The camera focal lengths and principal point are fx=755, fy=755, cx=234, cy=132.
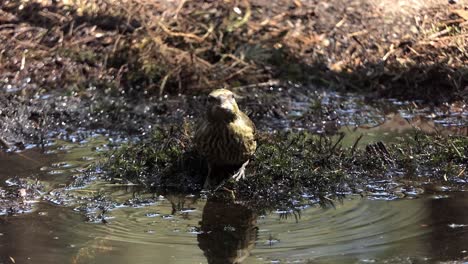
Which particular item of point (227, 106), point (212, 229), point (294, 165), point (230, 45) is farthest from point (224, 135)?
point (230, 45)

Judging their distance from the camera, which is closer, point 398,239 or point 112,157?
point 398,239

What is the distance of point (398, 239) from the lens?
473cm

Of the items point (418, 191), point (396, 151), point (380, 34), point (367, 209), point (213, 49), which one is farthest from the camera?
point (380, 34)

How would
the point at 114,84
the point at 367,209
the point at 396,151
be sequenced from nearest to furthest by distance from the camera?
the point at 367,209
the point at 396,151
the point at 114,84

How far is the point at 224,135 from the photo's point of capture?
562 centimetres

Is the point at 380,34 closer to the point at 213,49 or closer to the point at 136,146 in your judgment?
the point at 213,49

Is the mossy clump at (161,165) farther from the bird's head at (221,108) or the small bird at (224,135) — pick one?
the bird's head at (221,108)

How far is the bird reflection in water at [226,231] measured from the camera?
4605 mm

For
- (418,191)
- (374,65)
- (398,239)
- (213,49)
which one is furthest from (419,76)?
(398,239)

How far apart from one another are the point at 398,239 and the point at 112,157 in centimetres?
282

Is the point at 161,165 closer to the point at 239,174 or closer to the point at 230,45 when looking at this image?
the point at 239,174

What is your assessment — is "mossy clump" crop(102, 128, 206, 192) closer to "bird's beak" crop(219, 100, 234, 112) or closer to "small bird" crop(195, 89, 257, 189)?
"small bird" crop(195, 89, 257, 189)

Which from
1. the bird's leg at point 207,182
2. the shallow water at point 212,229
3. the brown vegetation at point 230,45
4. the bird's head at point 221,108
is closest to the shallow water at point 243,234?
the shallow water at point 212,229

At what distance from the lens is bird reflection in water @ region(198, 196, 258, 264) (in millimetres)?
4605
